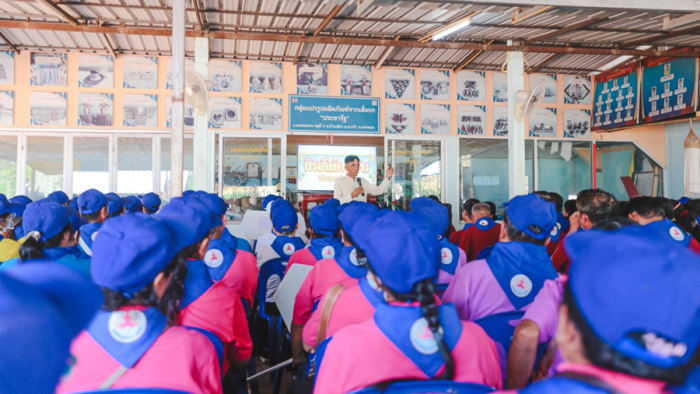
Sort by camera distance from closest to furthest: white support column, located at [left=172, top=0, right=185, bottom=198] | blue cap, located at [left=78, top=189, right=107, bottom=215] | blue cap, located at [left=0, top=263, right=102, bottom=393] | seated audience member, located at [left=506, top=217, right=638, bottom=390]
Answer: blue cap, located at [left=0, top=263, right=102, bottom=393], seated audience member, located at [left=506, top=217, right=638, bottom=390], blue cap, located at [left=78, top=189, right=107, bottom=215], white support column, located at [left=172, top=0, right=185, bottom=198]

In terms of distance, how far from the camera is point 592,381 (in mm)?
698

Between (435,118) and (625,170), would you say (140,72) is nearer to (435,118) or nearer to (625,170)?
(435,118)

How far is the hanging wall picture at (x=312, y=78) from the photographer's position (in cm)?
761

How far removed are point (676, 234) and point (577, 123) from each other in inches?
249

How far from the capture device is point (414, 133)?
7.93m

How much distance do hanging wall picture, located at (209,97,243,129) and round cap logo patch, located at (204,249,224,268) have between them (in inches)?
209

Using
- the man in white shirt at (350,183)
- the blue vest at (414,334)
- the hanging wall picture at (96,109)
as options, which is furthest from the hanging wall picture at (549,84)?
the blue vest at (414,334)

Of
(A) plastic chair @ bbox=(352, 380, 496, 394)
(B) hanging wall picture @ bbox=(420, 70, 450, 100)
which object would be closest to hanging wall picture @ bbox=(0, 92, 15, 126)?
(B) hanging wall picture @ bbox=(420, 70, 450, 100)

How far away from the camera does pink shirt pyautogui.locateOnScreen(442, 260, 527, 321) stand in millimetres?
1882

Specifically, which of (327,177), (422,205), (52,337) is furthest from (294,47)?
(52,337)

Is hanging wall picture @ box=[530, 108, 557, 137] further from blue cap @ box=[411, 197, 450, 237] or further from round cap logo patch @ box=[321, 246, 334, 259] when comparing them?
round cap logo patch @ box=[321, 246, 334, 259]

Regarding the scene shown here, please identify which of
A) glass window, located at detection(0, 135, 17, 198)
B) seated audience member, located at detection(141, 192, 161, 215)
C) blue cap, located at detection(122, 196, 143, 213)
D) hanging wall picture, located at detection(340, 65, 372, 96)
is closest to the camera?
blue cap, located at detection(122, 196, 143, 213)

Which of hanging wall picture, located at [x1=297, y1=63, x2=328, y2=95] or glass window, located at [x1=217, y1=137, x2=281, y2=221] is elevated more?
hanging wall picture, located at [x1=297, y1=63, x2=328, y2=95]

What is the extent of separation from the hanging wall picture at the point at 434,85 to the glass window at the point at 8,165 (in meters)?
6.52
